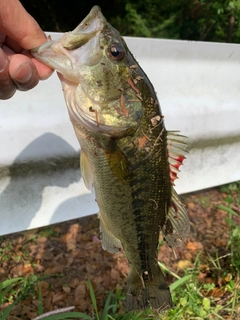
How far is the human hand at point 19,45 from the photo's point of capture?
1.71 meters

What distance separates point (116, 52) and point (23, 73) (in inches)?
17.0

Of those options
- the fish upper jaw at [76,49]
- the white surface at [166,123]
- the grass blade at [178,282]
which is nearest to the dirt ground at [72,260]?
the grass blade at [178,282]

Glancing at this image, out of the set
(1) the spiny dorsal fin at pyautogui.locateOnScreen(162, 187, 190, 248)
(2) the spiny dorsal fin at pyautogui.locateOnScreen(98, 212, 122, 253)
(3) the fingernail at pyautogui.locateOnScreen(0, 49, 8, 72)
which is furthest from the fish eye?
(2) the spiny dorsal fin at pyautogui.locateOnScreen(98, 212, 122, 253)

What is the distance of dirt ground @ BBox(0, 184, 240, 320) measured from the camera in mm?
2820

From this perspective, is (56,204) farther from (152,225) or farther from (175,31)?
(175,31)

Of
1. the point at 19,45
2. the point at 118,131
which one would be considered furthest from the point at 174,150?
the point at 19,45

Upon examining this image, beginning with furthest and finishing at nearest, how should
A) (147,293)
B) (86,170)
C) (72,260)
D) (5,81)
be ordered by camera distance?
(72,260), (147,293), (86,170), (5,81)

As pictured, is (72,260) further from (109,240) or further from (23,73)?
(23,73)

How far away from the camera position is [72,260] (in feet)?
10.0

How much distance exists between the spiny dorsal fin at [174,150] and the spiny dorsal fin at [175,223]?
14 centimetres

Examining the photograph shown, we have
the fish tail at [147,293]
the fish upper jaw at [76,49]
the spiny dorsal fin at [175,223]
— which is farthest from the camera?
the fish tail at [147,293]

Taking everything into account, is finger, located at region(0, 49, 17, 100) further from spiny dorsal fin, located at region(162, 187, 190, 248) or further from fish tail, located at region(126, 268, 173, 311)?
fish tail, located at region(126, 268, 173, 311)

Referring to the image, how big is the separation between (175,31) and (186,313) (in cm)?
332

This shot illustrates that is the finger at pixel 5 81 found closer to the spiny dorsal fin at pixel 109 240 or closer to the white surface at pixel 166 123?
the white surface at pixel 166 123
